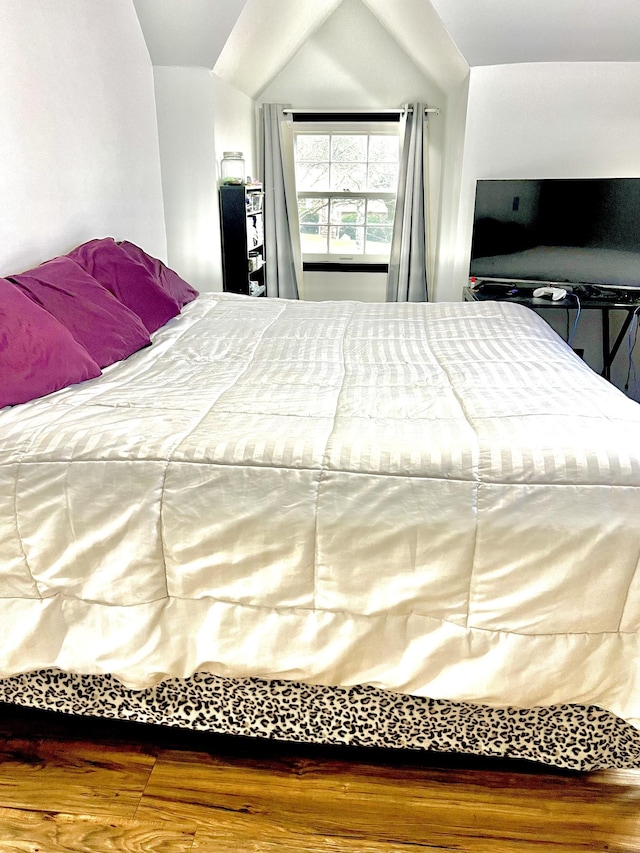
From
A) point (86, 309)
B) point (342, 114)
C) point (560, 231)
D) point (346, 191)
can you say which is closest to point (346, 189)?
point (346, 191)

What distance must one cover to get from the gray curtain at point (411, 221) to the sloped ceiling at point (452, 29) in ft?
2.66

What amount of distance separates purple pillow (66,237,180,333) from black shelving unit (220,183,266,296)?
1.57 metres

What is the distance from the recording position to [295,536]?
123 centimetres

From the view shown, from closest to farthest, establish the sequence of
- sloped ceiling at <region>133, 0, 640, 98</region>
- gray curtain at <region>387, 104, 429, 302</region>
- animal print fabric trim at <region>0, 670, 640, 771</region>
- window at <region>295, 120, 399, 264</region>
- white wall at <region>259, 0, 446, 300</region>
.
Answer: animal print fabric trim at <region>0, 670, 640, 771</region>, sloped ceiling at <region>133, 0, 640, 98</region>, white wall at <region>259, 0, 446, 300</region>, gray curtain at <region>387, 104, 429, 302</region>, window at <region>295, 120, 399, 264</region>

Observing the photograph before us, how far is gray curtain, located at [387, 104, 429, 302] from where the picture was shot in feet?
15.9

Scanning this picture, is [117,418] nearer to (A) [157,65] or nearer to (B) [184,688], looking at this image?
(B) [184,688]

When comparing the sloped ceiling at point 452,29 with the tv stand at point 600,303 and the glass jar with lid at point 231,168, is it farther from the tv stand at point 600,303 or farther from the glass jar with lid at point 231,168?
the tv stand at point 600,303

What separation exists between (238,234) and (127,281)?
1.74 m

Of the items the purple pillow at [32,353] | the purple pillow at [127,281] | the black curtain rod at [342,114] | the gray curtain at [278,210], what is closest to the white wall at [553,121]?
the black curtain rod at [342,114]

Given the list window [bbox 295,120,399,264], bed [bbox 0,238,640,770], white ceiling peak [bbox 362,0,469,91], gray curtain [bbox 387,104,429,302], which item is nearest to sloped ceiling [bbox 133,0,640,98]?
white ceiling peak [bbox 362,0,469,91]

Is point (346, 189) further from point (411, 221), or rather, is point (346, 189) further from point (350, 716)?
point (350, 716)

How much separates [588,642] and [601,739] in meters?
0.27

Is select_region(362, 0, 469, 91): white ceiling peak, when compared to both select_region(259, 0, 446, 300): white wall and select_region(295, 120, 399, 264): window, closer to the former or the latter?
select_region(259, 0, 446, 300): white wall

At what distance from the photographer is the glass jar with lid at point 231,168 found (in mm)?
3988
